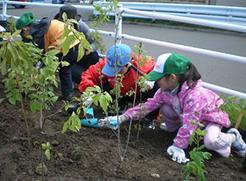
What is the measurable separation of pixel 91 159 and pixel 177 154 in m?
0.72

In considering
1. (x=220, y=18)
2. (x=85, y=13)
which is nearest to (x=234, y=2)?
(x=220, y=18)

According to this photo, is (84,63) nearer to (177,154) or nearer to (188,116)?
(188,116)

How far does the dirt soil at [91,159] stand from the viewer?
2.52 meters

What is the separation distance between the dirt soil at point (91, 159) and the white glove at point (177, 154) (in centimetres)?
5

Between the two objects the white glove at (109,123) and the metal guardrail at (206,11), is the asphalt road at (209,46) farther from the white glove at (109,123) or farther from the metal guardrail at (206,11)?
the white glove at (109,123)

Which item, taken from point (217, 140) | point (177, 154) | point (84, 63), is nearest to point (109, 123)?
point (177, 154)

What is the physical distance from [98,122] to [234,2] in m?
12.7

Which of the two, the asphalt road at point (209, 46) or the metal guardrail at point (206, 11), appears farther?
the metal guardrail at point (206, 11)

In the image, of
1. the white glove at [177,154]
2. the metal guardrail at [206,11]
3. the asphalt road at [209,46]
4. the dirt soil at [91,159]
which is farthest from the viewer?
the metal guardrail at [206,11]

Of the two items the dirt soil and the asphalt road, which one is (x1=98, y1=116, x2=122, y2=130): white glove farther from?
the asphalt road

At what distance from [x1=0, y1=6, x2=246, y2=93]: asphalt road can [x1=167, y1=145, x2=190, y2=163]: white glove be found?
3.04 meters

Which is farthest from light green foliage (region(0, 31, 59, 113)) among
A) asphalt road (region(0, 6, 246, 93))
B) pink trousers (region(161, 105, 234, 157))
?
asphalt road (region(0, 6, 246, 93))

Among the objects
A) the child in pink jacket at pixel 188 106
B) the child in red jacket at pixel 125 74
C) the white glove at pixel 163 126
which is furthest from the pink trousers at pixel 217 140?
the child in red jacket at pixel 125 74

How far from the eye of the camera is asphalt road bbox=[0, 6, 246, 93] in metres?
6.14
